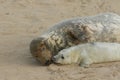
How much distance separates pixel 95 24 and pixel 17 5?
461cm

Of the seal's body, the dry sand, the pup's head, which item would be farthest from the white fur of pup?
the seal's body

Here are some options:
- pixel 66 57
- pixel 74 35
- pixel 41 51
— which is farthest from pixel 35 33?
pixel 66 57

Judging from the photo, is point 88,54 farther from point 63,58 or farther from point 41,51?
point 41,51

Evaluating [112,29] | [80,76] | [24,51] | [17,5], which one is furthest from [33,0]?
[80,76]

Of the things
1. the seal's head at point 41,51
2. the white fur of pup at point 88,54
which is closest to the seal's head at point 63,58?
the white fur of pup at point 88,54

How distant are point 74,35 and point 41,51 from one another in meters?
0.65

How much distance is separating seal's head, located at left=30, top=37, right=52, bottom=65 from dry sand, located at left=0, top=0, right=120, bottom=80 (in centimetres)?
12

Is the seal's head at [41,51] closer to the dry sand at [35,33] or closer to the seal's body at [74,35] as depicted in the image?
the seal's body at [74,35]

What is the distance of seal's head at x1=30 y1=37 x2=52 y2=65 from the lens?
774 cm

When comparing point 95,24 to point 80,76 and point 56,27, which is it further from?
point 80,76

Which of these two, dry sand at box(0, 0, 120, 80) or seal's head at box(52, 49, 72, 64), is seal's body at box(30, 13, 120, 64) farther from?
dry sand at box(0, 0, 120, 80)

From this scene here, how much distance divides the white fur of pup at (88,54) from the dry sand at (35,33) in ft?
0.35

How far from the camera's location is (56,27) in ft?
26.7

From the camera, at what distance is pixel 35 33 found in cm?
998
